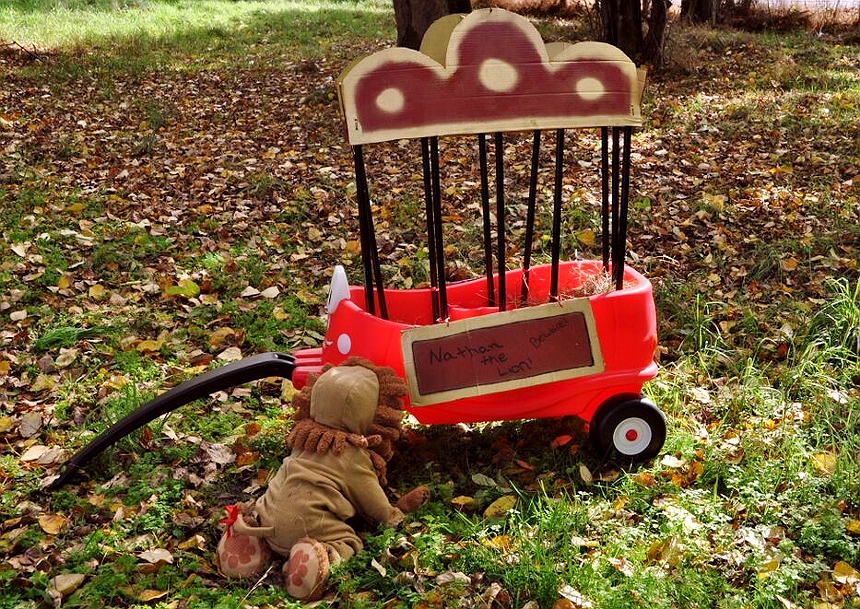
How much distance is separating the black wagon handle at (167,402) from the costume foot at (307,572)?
0.83 meters

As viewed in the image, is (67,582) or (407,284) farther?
(407,284)

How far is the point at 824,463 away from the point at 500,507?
130 centimetres

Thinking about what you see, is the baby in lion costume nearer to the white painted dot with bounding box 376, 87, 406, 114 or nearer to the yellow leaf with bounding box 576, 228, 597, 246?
the white painted dot with bounding box 376, 87, 406, 114

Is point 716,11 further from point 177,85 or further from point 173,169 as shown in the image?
point 173,169

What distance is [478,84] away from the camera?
272cm

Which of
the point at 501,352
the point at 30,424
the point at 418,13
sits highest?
the point at 418,13

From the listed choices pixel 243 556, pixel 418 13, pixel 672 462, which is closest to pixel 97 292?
pixel 243 556

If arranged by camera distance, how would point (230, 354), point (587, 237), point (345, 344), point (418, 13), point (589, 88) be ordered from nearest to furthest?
point (589, 88) → point (345, 344) → point (230, 354) → point (587, 237) → point (418, 13)

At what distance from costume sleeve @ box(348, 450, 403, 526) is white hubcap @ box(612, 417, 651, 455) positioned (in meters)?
0.93

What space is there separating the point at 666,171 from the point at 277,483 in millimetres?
4497

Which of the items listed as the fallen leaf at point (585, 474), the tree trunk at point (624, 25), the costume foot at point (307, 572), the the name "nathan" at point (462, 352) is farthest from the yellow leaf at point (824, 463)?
the tree trunk at point (624, 25)

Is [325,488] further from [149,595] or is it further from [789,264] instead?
[789,264]

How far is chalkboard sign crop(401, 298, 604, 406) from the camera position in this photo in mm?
2951

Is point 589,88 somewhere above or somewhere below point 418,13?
below
